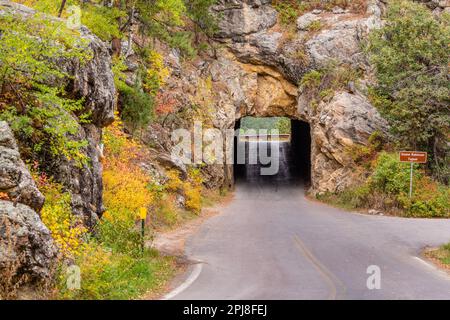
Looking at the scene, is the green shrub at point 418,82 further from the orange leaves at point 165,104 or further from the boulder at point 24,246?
the boulder at point 24,246

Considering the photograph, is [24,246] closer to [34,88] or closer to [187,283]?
[187,283]

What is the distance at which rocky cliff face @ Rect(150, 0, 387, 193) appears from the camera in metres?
28.6

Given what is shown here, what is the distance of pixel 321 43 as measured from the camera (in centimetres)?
3259

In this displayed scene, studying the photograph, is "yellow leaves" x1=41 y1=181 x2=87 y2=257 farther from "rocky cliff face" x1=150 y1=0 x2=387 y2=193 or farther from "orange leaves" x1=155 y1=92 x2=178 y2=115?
"rocky cliff face" x1=150 y1=0 x2=387 y2=193

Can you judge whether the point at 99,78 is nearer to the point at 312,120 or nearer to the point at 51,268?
the point at 51,268

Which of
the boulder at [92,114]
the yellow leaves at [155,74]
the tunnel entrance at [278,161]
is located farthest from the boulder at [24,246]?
the tunnel entrance at [278,161]

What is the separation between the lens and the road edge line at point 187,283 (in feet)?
28.8

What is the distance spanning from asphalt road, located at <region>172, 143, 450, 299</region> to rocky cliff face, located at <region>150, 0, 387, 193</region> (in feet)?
22.6

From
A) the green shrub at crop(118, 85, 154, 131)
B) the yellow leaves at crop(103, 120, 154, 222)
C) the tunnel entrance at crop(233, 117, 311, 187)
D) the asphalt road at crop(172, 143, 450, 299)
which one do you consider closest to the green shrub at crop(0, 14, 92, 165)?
the yellow leaves at crop(103, 120, 154, 222)

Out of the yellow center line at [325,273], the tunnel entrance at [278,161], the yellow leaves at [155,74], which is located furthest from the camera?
the tunnel entrance at [278,161]

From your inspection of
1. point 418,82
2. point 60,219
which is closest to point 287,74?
point 418,82

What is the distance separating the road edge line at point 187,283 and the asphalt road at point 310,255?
2 cm

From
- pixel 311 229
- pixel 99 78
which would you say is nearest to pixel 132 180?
pixel 99 78

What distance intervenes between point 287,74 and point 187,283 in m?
25.8
